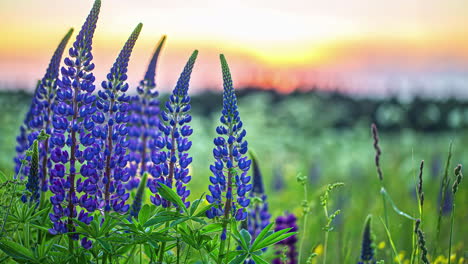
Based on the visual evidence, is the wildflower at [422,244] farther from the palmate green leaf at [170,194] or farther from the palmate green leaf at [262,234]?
the palmate green leaf at [170,194]

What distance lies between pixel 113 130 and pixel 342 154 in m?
11.9

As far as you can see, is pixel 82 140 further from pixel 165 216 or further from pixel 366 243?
pixel 366 243

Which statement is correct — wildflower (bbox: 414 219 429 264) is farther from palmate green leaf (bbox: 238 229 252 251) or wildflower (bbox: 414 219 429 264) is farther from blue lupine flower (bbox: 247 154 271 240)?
blue lupine flower (bbox: 247 154 271 240)

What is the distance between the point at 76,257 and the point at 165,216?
0.56 meters

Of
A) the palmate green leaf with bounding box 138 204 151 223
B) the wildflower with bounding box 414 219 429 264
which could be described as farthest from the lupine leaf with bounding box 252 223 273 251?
the wildflower with bounding box 414 219 429 264

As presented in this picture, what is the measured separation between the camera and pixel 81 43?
260 centimetres

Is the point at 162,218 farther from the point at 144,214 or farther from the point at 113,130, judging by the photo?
the point at 113,130

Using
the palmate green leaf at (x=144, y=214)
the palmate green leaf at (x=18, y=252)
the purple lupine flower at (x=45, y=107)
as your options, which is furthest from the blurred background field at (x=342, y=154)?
the purple lupine flower at (x=45, y=107)

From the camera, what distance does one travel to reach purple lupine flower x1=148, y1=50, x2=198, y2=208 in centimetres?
251

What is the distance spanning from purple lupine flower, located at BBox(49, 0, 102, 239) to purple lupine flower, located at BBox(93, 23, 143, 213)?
0.17 ft

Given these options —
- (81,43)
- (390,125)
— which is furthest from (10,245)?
(390,125)

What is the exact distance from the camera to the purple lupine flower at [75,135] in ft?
8.30

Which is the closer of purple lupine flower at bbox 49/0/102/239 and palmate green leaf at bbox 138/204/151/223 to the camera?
palmate green leaf at bbox 138/204/151/223

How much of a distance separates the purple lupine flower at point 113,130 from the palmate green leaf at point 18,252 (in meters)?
0.42
